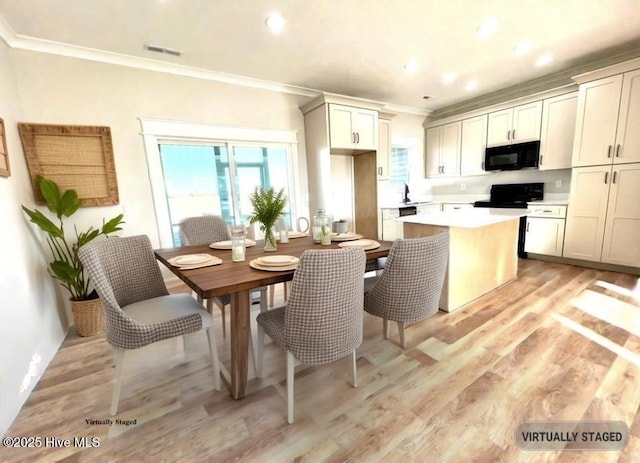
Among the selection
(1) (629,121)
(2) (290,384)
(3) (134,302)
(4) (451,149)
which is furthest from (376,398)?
(4) (451,149)

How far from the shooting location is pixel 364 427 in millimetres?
1366

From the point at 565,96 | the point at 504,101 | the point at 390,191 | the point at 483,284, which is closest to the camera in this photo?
the point at 483,284

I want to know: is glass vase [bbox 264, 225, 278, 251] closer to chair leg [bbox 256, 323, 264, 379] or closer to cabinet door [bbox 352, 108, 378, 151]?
chair leg [bbox 256, 323, 264, 379]

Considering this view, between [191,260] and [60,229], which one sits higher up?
[60,229]

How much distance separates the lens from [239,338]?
1.45 metres

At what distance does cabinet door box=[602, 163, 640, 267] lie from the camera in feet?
10.2

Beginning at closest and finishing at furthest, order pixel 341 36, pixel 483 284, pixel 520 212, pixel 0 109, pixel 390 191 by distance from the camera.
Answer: pixel 0 109 → pixel 341 36 → pixel 483 284 → pixel 520 212 → pixel 390 191

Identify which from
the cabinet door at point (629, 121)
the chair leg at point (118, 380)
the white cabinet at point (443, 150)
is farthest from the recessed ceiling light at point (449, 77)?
the chair leg at point (118, 380)

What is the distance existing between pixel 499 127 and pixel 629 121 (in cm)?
143

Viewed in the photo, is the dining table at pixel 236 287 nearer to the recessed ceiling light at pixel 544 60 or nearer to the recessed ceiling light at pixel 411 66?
the recessed ceiling light at pixel 411 66

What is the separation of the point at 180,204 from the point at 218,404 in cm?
244

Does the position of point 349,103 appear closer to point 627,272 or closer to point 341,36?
point 341,36

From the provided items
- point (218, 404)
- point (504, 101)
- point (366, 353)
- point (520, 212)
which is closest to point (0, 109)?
point (218, 404)

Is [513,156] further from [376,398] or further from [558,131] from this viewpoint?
[376,398]
